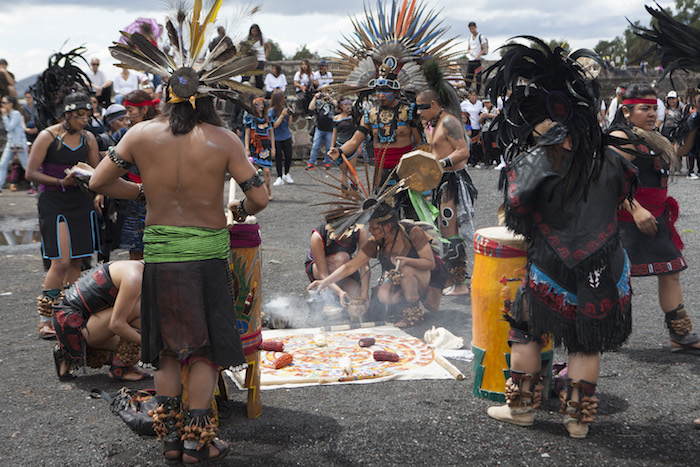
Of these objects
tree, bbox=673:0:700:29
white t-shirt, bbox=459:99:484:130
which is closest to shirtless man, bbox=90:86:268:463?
white t-shirt, bbox=459:99:484:130

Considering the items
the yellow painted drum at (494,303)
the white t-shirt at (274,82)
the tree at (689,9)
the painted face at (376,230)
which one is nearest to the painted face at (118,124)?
the painted face at (376,230)

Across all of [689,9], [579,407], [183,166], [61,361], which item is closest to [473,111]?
[61,361]

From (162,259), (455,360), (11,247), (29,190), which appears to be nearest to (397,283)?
(455,360)

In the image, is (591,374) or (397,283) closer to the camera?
(591,374)

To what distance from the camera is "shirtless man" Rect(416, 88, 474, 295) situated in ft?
20.2

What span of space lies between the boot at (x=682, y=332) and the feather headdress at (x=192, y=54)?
132 inches

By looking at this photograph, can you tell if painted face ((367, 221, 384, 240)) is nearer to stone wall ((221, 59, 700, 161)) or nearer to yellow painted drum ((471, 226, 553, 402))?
yellow painted drum ((471, 226, 553, 402))

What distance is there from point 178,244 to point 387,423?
1.47m

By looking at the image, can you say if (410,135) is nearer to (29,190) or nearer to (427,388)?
(427,388)

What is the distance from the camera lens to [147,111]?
18.6 feet

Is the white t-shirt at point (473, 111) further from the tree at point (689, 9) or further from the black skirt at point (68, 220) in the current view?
the tree at point (689, 9)

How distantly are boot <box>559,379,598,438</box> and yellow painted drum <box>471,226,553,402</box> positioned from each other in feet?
1.26

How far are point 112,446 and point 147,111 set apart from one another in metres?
2.98

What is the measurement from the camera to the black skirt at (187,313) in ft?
10.8
